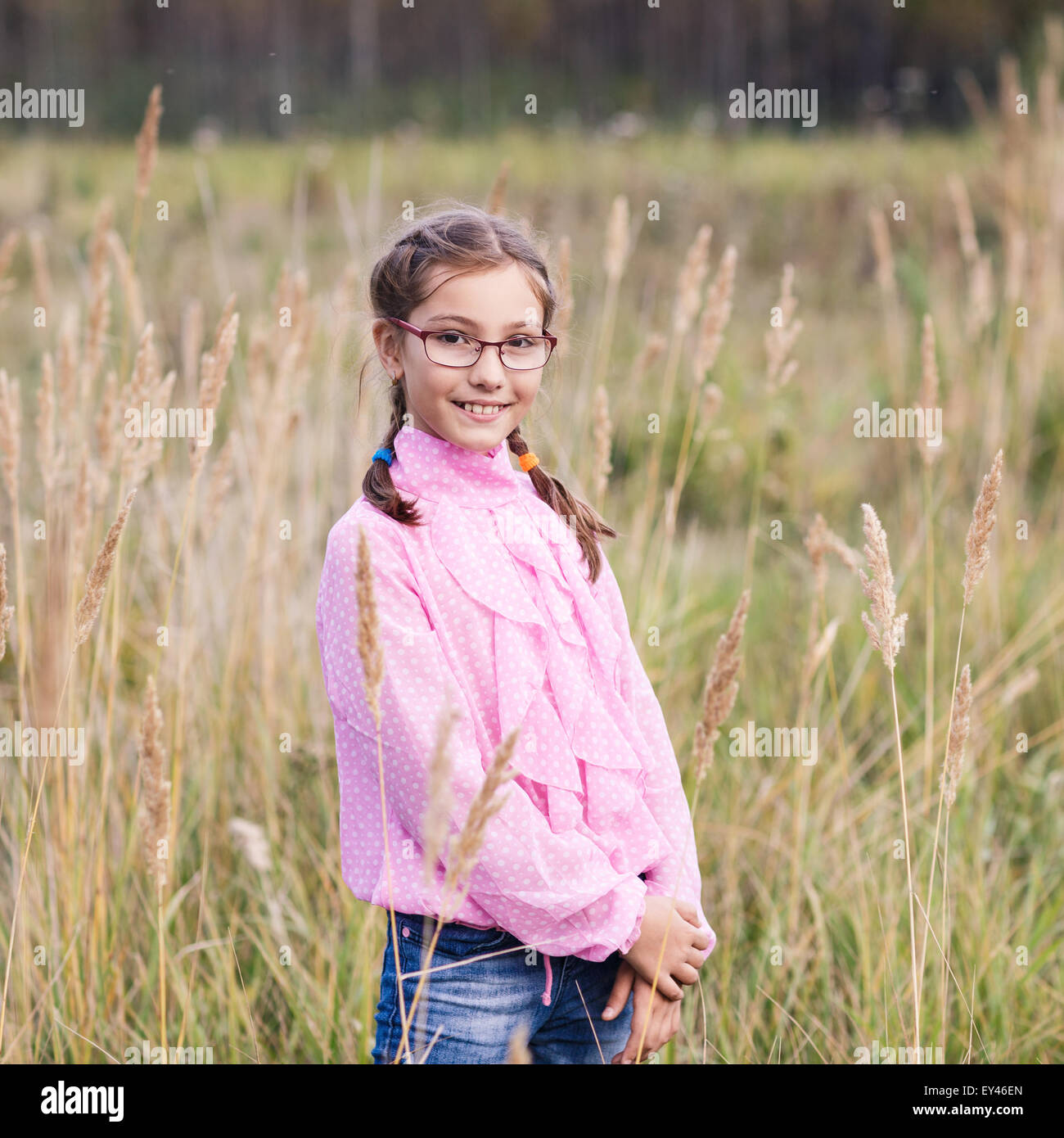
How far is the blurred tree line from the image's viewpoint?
1032 cm

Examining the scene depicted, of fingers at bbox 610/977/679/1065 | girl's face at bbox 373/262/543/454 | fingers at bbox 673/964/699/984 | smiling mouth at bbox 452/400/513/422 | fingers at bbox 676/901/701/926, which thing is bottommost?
fingers at bbox 610/977/679/1065

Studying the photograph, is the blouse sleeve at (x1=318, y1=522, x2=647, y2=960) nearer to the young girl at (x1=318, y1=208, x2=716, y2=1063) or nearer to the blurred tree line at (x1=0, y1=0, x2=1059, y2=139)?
the young girl at (x1=318, y1=208, x2=716, y2=1063)

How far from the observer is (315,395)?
273 cm

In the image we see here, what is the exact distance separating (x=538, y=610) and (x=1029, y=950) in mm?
1017

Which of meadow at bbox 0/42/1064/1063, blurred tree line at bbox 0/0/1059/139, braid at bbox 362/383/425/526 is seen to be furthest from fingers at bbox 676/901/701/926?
blurred tree line at bbox 0/0/1059/139

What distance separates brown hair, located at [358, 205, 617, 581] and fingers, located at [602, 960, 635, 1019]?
1.30 feet

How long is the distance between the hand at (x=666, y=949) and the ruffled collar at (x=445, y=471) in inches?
16.8

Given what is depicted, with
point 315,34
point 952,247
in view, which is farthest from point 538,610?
point 315,34

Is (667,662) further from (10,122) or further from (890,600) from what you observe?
(10,122)

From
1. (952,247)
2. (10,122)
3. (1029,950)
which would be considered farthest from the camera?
(10,122)

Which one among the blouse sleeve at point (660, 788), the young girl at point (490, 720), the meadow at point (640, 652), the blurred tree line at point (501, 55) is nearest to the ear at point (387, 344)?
the young girl at point (490, 720)

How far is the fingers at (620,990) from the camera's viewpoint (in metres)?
1.11

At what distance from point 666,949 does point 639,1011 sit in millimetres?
67

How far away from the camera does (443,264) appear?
112cm
